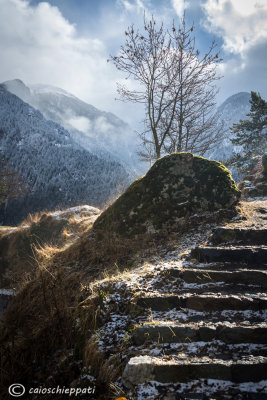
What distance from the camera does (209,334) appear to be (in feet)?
8.54

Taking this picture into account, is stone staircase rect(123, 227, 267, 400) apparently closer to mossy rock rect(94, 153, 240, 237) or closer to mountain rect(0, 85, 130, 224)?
mossy rock rect(94, 153, 240, 237)

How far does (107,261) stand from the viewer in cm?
538

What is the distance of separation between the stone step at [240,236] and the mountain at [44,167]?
54820 millimetres

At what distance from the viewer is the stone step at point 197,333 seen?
2.48 meters

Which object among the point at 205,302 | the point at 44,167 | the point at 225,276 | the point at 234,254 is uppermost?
the point at 44,167

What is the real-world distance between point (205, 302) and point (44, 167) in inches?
4032

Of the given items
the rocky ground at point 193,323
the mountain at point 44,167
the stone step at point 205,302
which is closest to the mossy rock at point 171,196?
the rocky ground at point 193,323

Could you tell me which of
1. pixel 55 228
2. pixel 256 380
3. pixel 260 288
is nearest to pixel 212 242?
pixel 260 288

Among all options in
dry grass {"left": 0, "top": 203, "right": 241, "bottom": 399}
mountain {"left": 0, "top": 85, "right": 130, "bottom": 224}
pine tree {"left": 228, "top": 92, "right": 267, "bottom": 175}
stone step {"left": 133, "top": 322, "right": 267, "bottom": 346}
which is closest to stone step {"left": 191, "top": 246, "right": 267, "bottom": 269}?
dry grass {"left": 0, "top": 203, "right": 241, "bottom": 399}

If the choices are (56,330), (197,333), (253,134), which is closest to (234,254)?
(197,333)

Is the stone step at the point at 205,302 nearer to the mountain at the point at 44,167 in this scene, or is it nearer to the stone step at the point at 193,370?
the stone step at the point at 193,370

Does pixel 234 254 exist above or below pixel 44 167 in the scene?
below

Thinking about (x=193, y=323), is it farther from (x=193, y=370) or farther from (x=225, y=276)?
(x=225, y=276)

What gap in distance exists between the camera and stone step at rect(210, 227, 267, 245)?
468 centimetres
